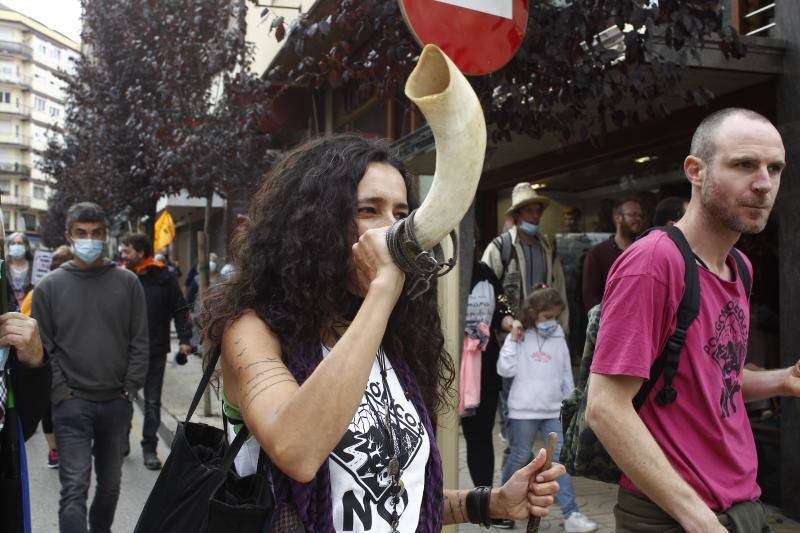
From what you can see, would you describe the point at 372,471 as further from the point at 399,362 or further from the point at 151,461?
the point at 151,461

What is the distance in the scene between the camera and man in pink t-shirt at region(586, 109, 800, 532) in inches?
86.2

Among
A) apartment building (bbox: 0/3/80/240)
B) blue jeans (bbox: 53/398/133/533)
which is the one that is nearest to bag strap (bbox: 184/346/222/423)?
blue jeans (bbox: 53/398/133/533)

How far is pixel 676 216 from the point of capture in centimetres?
525

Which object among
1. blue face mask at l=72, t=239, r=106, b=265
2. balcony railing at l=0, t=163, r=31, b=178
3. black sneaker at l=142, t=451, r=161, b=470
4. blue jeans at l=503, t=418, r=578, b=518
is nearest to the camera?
blue face mask at l=72, t=239, r=106, b=265

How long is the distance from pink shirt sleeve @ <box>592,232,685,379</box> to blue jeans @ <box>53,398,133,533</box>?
3.43m

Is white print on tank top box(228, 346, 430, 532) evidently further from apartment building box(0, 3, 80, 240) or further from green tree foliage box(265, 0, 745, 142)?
apartment building box(0, 3, 80, 240)

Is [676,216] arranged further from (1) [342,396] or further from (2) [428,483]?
(1) [342,396]

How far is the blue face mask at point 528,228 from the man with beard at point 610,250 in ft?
1.65

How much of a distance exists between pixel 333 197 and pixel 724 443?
1.29 m

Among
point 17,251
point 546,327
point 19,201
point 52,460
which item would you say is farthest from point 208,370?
point 19,201

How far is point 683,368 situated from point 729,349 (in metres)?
0.19

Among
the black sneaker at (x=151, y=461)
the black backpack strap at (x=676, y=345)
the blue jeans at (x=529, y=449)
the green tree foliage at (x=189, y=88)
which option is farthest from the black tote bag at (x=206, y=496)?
the green tree foliage at (x=189, y=88)

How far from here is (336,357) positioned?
149 centimetres

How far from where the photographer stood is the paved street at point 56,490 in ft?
19.6
